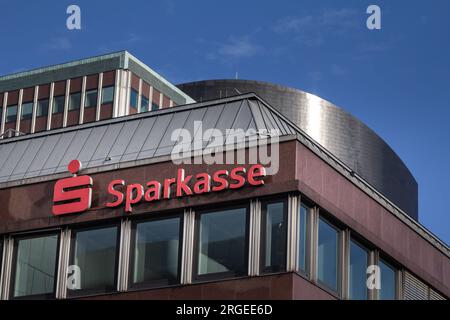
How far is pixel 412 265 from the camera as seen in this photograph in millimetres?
43750

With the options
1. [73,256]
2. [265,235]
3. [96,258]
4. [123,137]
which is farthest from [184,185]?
[123,137]

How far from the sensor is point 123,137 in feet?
141

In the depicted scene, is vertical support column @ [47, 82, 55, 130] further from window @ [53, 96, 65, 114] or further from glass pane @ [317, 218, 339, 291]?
glass pane @ [317, 218, 339, 291]

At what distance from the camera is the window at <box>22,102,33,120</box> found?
141 m

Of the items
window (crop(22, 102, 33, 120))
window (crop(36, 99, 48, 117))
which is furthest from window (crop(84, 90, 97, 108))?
window (crop(22, 102, 33, 120))

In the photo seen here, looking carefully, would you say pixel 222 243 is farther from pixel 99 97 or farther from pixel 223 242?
pixel 99 97

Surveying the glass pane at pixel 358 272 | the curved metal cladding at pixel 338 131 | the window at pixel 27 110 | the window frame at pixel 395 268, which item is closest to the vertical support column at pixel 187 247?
the glass pane at pixel 358 272

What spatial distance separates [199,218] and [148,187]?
2.31 m

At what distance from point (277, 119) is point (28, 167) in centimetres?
989

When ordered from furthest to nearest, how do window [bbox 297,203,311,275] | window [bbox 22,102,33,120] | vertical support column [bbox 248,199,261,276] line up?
window [bbox 22,102,33,120] → window [bbox 297,203,311,275] → vertical support column [bbox 248,199,261,276]

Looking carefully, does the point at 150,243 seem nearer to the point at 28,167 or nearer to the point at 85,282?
the point at 85,282

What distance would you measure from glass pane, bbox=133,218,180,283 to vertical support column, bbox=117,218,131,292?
281mm
